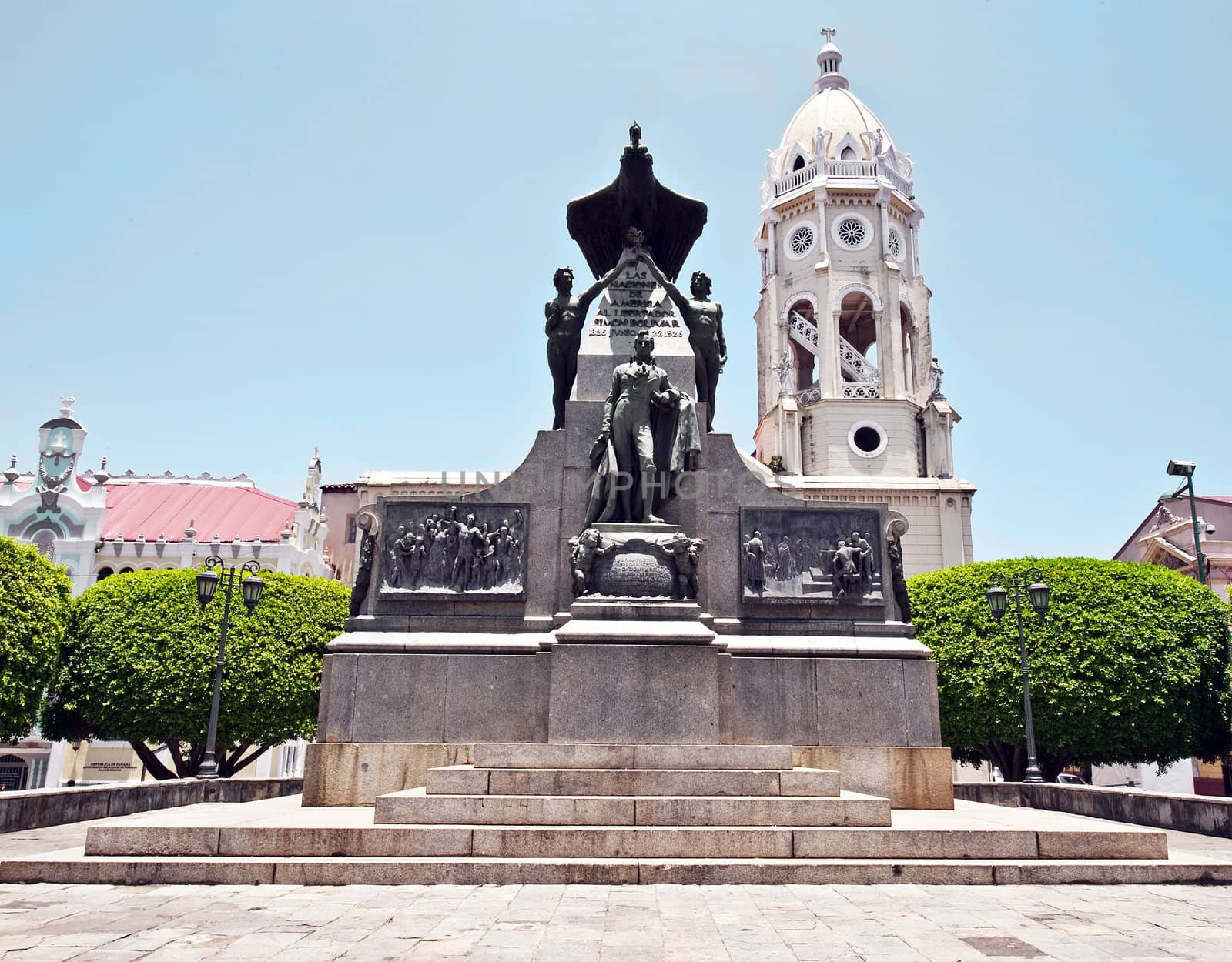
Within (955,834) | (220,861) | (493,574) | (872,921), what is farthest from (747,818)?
(493,574)

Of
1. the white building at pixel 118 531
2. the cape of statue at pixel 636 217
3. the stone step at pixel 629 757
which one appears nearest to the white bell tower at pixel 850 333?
the white building at pixel 118 531

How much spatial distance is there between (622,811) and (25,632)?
82.3ft

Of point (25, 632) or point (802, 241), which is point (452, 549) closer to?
point (25, 632)

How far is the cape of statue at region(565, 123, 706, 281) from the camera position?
15969 millimetres

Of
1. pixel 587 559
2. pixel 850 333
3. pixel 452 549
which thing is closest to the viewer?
pixel 587 559

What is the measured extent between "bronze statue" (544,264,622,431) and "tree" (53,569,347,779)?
18278mm

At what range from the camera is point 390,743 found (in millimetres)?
12438

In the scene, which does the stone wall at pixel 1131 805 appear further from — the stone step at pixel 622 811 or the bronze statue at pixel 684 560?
the bronze statue at pixel 684 560

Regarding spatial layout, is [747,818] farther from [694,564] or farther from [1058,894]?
[694,564]

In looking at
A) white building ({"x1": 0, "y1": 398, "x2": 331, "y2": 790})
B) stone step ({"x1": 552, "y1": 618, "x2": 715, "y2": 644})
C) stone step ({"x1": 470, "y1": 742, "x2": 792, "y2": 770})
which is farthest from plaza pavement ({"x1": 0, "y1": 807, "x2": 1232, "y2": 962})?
white building ({"x1": 0, "y1": 398, "x2": 331, "y2": 790})

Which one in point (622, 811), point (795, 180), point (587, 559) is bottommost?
point (622, 811)

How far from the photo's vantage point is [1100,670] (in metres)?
28.4

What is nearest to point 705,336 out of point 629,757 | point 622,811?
point 629,757

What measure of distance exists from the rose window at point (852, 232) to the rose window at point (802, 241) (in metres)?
1.99
